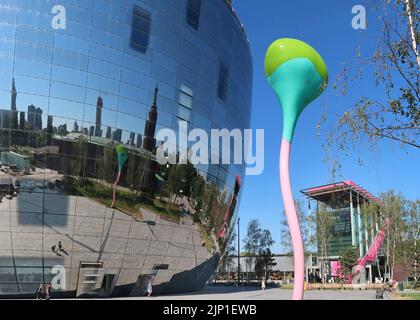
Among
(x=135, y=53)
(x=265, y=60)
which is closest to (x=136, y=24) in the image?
(x=135, y=53)

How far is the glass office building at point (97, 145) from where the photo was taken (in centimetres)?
1984

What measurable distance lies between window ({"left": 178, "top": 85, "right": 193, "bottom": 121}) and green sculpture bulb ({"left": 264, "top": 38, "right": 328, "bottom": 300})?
15.9 meters

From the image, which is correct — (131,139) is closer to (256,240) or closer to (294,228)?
(294,228)

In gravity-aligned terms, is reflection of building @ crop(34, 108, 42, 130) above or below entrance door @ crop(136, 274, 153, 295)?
above

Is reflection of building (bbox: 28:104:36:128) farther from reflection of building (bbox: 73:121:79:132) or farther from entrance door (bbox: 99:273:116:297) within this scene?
entrance door (bbox: 99:273:116:297)

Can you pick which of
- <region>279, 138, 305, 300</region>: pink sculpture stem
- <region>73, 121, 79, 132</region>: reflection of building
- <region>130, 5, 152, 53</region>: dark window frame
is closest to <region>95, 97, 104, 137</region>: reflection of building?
<region>73, 121, 79, 132</region>: reflection of building

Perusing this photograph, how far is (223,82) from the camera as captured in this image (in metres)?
27.9

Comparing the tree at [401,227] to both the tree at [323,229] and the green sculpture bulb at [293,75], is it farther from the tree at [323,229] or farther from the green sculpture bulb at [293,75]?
the green sculpture bulb at [293,75]

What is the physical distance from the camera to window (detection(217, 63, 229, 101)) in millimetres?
27478

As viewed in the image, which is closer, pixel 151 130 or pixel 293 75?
pixel 293 75

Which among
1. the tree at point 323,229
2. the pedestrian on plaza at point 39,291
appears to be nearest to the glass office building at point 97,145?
the pedestrian on plaza at point 39,291

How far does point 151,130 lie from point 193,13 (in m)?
7.30

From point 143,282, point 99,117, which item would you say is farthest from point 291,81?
point 143,282

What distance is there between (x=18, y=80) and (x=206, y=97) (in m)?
9.78
